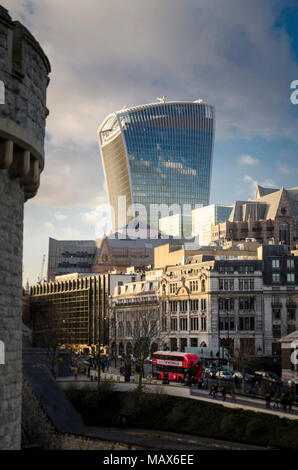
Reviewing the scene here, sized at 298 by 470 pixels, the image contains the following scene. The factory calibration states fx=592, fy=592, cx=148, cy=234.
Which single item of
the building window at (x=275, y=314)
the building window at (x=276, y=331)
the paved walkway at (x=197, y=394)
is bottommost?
the paved walkway at (x=197, y=394)

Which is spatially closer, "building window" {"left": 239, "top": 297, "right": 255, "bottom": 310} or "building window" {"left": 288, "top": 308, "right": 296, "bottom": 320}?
"building window" {"left": 288, "top": 308, "right": 296, "bottom": 320}

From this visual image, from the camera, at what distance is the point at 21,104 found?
15203 mm

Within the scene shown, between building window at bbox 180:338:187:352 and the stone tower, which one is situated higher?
the stone tower

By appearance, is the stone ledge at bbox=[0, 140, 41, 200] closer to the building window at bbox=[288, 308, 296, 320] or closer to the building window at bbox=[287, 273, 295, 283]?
the building window at bbox=[288, 308, 296, 320]

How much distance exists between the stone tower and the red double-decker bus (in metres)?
51.7

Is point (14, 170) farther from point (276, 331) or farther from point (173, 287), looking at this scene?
point (173, 287)

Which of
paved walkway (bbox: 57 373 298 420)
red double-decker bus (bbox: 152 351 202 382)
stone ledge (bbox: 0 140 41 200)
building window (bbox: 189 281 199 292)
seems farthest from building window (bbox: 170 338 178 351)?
stone ledge (bbox: 0 140 41 200)

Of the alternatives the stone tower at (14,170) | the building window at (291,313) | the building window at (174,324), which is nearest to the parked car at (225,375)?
the building window at (291,313)

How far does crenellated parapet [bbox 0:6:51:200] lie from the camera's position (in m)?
14.5

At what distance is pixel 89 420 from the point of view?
52.6 metres

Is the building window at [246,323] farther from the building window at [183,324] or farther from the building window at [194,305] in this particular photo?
the building window at [183,324]

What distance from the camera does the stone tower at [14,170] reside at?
14.5 meters

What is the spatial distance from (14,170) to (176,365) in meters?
54.7

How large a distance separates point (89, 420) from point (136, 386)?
22.2 ft
